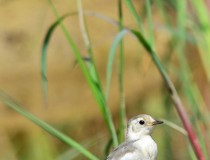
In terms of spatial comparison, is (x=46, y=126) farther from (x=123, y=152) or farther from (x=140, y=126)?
(x=140, y=126)

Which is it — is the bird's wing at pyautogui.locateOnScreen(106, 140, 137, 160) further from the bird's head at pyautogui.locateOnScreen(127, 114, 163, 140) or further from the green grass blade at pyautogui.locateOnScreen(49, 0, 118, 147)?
the bird's head at pyautogui.locateOnScreen(127, 114, 163, 140)

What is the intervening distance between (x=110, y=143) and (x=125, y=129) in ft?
0.96

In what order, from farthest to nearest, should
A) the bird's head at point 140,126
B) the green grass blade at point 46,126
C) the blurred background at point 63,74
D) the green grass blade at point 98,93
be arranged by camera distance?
the blurred background at point 63,74, the bird's head at point 140,126, the green grass blade at point 98,93, the green grass blade at point 46,126

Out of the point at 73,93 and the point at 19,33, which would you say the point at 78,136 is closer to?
the point at 73,93

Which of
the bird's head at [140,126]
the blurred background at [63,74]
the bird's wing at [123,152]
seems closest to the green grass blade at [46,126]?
the bird's wing at [123,152]

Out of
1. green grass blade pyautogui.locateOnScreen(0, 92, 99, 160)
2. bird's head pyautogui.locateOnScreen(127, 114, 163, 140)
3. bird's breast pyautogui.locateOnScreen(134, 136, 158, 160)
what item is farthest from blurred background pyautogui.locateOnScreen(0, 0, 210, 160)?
green grass blade pyautogui.locateOnScreen(0, 92, 99, 160)

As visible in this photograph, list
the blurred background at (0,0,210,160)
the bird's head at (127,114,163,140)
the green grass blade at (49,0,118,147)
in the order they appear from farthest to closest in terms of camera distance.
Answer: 1. the blurred background at (0,0,210,160)
2. the bird's head at (127,114,163,140)
3. the green grass blade at (49,0,118,147)

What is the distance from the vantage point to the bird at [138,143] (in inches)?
121

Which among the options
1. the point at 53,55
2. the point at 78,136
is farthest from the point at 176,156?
the point at 53,55

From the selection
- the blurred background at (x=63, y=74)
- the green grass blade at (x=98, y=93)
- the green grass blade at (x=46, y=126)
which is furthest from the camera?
the blurred background at (x=63, y=74)

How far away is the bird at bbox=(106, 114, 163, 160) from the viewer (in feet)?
10.1

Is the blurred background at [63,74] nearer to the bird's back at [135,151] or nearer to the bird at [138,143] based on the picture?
the bird at [138,143]

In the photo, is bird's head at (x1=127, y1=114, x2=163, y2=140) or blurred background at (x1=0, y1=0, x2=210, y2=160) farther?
blurred background at (x1=0, y1=0, x2=210, y2=160)

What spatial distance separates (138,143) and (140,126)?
0.11m
